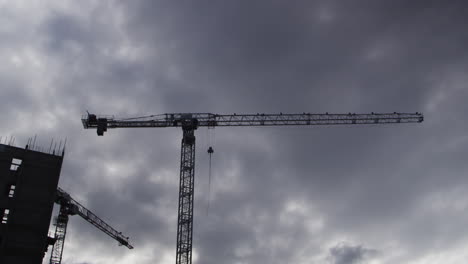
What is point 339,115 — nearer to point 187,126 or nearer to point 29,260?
point 187,126

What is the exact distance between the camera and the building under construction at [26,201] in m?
62.4

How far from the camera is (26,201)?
65062 mm

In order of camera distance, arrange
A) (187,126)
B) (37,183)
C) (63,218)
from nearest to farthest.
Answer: (37,183)
(187,126)
(63,218)

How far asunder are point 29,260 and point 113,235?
4946 cm

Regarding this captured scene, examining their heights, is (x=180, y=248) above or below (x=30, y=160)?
below

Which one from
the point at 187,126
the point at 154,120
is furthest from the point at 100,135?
the point at 187,126

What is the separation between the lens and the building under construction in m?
62.4

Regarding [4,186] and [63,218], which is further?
[63,218]

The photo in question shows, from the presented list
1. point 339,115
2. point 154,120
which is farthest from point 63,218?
point 339,115

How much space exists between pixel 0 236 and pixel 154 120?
128ft

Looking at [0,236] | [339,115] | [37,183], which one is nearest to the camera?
[0,236]

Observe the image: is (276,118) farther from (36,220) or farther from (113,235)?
(36,220)

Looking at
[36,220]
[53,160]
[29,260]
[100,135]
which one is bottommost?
[29,260]

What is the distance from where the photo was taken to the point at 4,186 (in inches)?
2559
